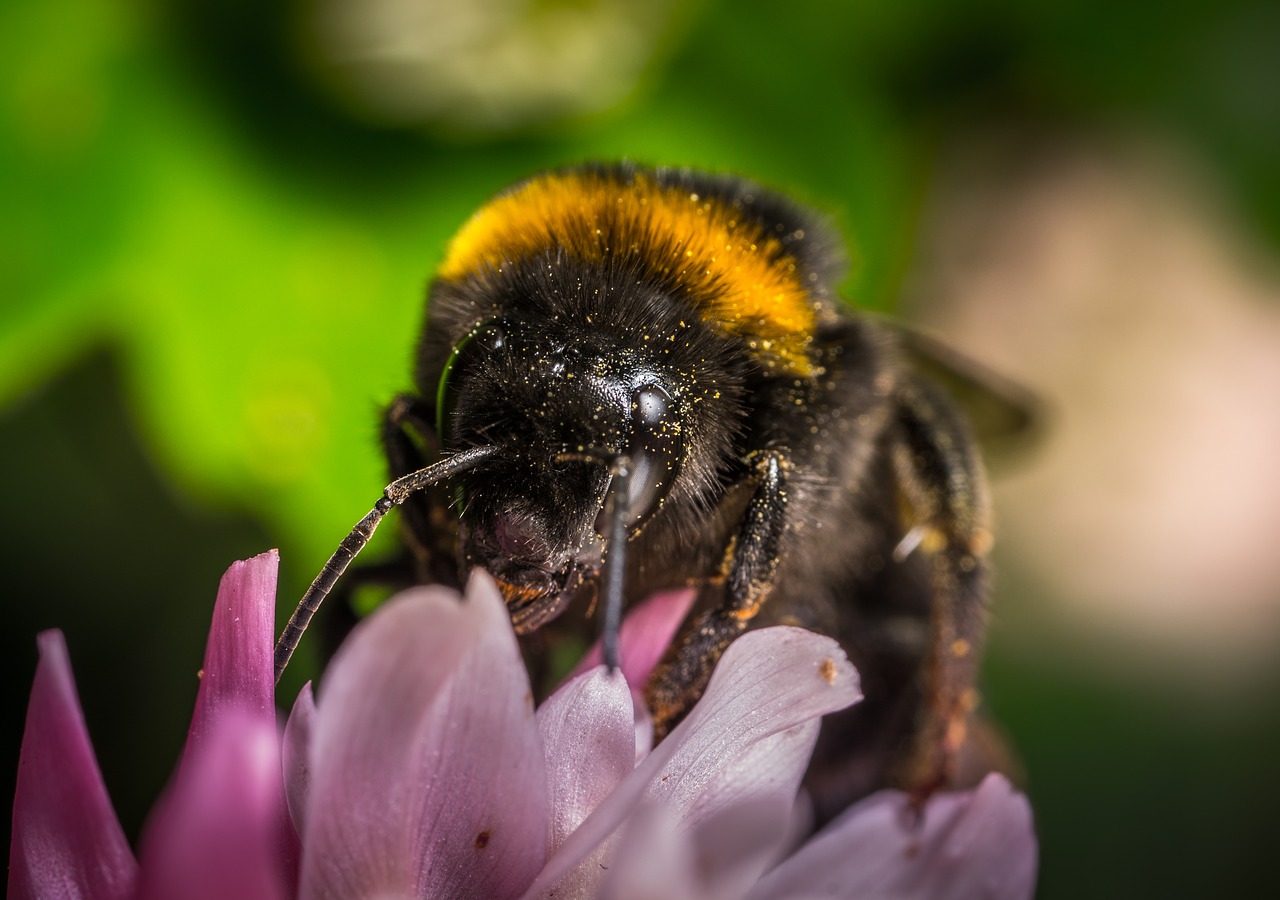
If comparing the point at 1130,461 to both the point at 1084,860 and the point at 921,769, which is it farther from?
the point at 921,769

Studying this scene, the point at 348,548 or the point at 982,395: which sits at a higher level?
the point at 982,395

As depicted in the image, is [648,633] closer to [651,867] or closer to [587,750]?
[587,750]

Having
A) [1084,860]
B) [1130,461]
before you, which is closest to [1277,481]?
Result: [1130,461]

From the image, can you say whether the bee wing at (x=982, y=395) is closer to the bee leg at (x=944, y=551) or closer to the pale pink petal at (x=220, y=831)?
the bee leg at (x=944, y=551)

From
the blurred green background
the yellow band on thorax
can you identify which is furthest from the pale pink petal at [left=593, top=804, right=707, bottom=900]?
the blurred green background

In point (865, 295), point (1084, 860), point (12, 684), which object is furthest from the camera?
point (865, 295)

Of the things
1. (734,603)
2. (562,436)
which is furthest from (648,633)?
(562,436)
